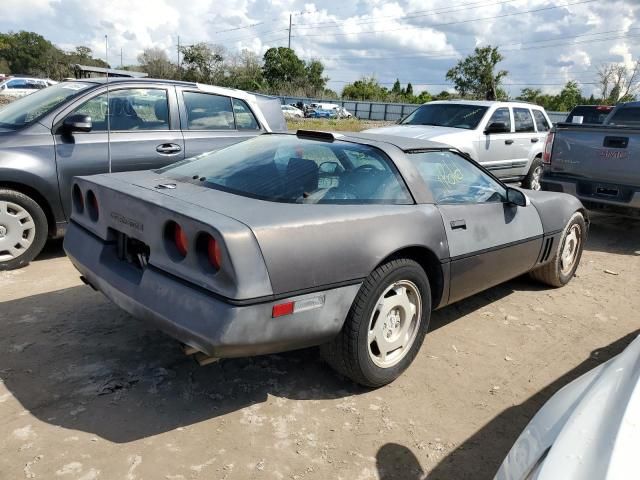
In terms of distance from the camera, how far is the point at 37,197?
4.64 meters

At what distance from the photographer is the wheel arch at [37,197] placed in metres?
4.48

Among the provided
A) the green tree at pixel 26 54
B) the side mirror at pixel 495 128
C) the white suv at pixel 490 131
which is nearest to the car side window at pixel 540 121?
the white suv at pixel 490 131

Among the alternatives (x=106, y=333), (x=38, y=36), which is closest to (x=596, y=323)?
(x=106, y=333)

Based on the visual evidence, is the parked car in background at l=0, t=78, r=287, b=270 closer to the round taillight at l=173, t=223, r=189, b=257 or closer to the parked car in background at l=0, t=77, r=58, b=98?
the round taillight at l=173, t=223, r=189, b=257

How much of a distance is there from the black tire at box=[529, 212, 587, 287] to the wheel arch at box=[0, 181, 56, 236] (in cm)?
427

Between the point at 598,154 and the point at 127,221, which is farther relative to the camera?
the point at 598,154

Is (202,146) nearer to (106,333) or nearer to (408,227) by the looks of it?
(106,333)

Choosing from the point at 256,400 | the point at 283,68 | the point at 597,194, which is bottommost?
the point at 256,400

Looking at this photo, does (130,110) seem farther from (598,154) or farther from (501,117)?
(501,117)

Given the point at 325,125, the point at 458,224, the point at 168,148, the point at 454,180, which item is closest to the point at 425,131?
the point at 168,148

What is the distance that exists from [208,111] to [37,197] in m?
1.90

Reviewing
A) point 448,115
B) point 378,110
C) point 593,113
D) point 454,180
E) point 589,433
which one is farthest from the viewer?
point 378,110

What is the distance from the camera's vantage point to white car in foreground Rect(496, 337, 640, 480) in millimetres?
1331

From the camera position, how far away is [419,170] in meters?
3.37
